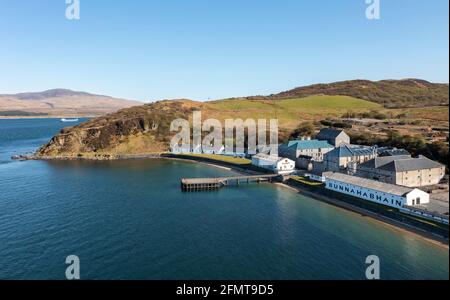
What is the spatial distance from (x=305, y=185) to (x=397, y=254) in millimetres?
32119

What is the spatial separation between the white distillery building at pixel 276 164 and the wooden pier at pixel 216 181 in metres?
3.19

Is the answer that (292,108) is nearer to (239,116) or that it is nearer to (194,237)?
(239,116)

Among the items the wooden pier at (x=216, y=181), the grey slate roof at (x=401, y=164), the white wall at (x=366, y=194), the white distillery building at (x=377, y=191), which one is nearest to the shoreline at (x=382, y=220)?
the white wall at (x=366, y=194)

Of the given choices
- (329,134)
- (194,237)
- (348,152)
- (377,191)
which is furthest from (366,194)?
(329,134)

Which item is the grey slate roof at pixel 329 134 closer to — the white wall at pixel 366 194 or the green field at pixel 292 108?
the white wall at pixel 366 194

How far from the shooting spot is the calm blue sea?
1423 inches

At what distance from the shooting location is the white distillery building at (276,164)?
82.8 meters

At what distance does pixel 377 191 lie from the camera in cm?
5444

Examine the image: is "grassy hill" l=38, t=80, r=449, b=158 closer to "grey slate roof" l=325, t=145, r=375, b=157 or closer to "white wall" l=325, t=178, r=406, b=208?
"grey slate roof" l=325, t=145, r=375, b=157

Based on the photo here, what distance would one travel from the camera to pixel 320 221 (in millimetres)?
50469

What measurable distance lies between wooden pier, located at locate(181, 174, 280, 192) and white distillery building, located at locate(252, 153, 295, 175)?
3187mm
